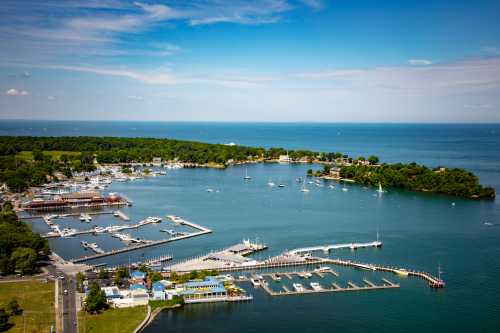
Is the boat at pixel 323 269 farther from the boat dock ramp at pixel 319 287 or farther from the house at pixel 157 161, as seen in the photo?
the house at pixel 157 161

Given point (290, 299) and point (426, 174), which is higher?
point (426, 174)

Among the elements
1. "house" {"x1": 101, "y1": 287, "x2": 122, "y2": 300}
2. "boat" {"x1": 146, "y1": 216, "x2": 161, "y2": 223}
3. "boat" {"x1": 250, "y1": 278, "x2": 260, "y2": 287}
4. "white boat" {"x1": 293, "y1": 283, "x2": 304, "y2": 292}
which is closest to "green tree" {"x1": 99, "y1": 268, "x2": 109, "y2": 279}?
"house" {"x1": 101, "y1": 287, "x2": 122, "y2": 300}

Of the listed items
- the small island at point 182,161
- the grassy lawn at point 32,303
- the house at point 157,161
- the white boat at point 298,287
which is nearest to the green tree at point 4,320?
the grassy lawn at point 32,303

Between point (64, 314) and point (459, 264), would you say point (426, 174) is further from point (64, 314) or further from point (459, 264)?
point (64, 314)

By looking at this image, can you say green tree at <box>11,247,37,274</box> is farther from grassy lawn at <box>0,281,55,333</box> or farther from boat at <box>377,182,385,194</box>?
boat at <box>377,182,385,194</box>

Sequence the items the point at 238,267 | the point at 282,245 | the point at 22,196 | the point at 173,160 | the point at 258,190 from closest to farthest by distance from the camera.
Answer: the point at 238,267 < the point at 282,245 < the point at 22,196 < the point at 258,190 < the point at 173,160

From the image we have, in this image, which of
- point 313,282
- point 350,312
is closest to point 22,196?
point 313,282
